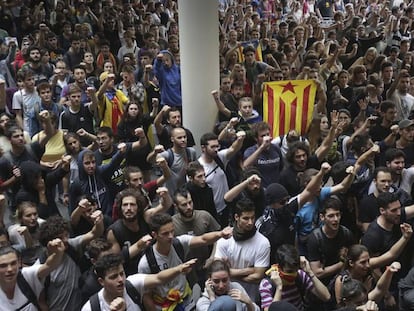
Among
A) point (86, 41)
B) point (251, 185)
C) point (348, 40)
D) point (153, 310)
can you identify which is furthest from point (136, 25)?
point (153, 310)

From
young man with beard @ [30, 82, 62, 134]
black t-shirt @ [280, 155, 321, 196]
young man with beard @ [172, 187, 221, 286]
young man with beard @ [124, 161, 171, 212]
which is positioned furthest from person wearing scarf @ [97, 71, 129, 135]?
young man with beard @ [172, 187, 221, 286]

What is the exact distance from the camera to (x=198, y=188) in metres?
5.74

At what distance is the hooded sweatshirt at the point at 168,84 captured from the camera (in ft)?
31.0

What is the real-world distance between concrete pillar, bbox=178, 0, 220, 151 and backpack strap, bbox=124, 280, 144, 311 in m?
4.37

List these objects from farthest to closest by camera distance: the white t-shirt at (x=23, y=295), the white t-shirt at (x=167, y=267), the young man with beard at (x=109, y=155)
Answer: the young man with beard at (x=109, y=155) → the white t-shirt at (x=167, y=267) → the white t-shirt at (x=23, y=295)

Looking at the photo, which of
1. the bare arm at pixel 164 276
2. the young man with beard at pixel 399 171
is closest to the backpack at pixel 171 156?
the young man with beard at pixel 399 171

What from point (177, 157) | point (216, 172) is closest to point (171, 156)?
point (177, 157)

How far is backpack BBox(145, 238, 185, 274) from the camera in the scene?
15.0 feet

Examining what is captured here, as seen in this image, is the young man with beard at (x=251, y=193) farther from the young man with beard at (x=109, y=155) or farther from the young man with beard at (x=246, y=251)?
the young man with beard at (x=109, y=155)

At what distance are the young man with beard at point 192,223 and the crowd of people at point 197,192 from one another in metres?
0.01

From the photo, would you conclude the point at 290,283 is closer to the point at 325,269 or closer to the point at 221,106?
the point at 325,269

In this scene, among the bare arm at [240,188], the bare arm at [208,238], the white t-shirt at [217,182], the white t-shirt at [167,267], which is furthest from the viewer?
the white t-shirt at [217,182]

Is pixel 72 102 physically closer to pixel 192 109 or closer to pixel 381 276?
pixel 192 109

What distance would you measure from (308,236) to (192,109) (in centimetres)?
361
